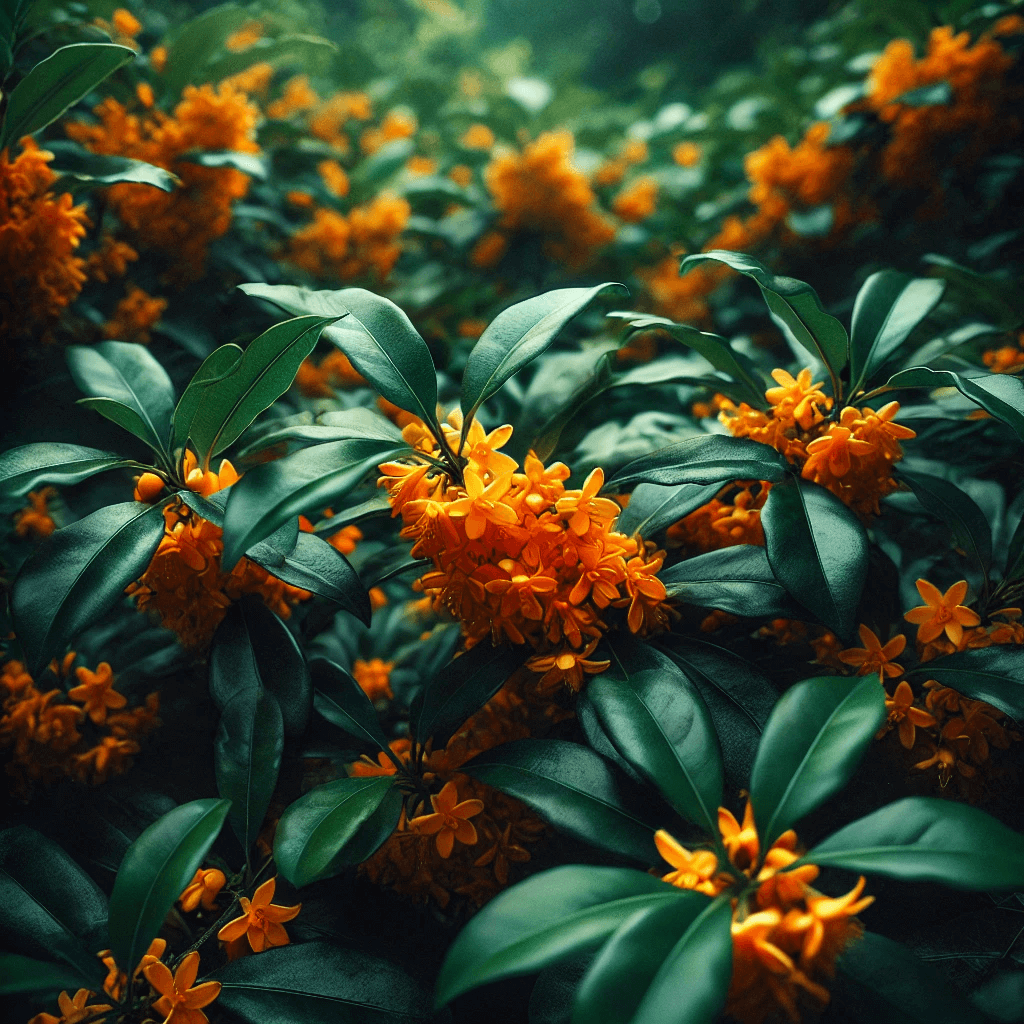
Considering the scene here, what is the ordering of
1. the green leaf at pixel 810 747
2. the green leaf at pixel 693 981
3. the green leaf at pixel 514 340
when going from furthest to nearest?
the green leaf at pixel 514 340, the green leaf at pixel 810 747, the green leaf at pixel 693 981

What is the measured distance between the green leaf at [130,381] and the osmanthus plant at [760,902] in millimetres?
696

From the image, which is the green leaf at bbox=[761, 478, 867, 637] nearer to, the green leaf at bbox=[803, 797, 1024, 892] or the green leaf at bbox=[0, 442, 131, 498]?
the green leaf at bbox=[803, 797, 1024, 892]

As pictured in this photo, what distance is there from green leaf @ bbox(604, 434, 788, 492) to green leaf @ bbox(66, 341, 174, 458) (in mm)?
599

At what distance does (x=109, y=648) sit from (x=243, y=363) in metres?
0.63

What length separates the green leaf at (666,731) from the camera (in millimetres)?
648

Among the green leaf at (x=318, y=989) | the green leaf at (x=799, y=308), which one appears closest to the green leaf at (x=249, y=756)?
the green leaf at (x=318, y=989)

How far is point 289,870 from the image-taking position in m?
0.68

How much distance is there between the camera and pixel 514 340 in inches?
32.5

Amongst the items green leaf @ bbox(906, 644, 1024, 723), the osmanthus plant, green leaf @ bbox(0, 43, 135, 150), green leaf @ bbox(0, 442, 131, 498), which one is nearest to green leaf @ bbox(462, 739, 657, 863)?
the osmanthus plant

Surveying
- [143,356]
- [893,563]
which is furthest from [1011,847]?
[143,356]

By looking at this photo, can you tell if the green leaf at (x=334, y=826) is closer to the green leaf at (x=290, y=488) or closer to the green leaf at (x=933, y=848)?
the green leaf at (x=290, y=488)

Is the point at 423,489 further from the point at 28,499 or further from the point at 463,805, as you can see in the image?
the point at 28,499

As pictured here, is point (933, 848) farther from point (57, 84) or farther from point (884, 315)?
Result: point (57, 84)

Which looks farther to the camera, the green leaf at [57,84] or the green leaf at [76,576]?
the green leaf at [57,84]
